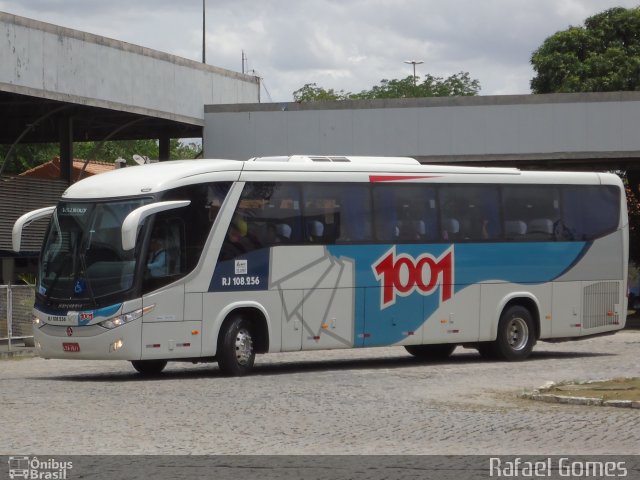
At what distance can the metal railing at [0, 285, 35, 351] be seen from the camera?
30109 millimetres

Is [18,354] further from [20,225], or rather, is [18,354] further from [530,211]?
[530,211]

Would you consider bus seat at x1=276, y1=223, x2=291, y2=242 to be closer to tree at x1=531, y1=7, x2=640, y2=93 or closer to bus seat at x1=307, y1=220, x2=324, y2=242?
bus seat at x1=307, y1=220, x2=324, y2=242

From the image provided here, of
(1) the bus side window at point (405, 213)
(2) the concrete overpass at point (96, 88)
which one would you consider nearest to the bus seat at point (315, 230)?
(1) the bus side window at point (405, 213)

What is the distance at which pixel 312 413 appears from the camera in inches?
581

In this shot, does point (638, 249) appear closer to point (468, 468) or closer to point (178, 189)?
point (178, 189)

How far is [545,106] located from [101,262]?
70.6ft

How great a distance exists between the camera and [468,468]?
1057cm

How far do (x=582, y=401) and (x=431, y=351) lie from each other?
10.2m

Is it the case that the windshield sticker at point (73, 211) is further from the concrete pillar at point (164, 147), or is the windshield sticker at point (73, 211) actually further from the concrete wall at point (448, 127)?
the concrete pillar at point (164, 147)

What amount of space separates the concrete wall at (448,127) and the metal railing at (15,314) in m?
10.2

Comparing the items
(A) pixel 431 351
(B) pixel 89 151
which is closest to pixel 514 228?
(A) pixel 431 351

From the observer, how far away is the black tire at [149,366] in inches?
835

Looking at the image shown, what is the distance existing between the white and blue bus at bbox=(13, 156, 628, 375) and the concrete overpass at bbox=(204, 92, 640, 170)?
12.3m

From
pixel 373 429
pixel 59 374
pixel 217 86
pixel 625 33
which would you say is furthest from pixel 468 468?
pixel 625 33
